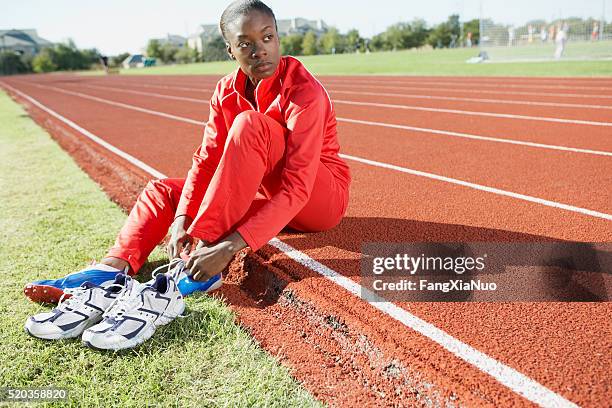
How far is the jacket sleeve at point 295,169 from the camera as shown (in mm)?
2285

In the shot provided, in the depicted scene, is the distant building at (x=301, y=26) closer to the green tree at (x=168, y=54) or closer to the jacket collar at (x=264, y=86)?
the green tree at (x=168, y=54)

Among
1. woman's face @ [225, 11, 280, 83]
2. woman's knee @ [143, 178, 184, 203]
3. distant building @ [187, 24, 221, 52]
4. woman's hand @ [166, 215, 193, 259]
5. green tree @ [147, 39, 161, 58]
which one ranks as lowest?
woman's hand @ [166, 215, 193, 259]

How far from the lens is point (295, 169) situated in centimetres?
238

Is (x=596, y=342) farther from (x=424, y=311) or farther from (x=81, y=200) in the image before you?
(x=81, y=200)

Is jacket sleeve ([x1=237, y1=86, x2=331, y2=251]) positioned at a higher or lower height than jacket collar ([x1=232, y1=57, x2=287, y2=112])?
lower

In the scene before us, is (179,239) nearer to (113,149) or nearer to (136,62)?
(113,149)

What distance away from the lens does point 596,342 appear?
199 centimetres

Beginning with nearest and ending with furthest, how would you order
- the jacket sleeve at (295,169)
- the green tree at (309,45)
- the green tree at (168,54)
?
1. the jacket sleeve at (295,169)
2. the green tree at (309,45)
3. the green tree at (168,54)

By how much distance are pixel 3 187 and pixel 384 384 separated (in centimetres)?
465

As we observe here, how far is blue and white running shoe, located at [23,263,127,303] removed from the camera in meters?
2.51

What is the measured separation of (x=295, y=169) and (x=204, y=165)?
2.12ft

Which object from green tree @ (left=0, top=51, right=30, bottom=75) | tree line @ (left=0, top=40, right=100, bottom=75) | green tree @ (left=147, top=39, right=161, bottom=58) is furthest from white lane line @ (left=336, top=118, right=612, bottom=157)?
green tree @ (left=147, top=39, right=161, bottom=58)

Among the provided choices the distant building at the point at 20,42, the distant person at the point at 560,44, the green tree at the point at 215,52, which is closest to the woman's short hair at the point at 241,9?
the distant person at the point at 560,44

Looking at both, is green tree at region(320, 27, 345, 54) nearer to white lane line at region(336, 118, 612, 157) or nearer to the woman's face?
white lane line at region(336, 118, 612, 157)
